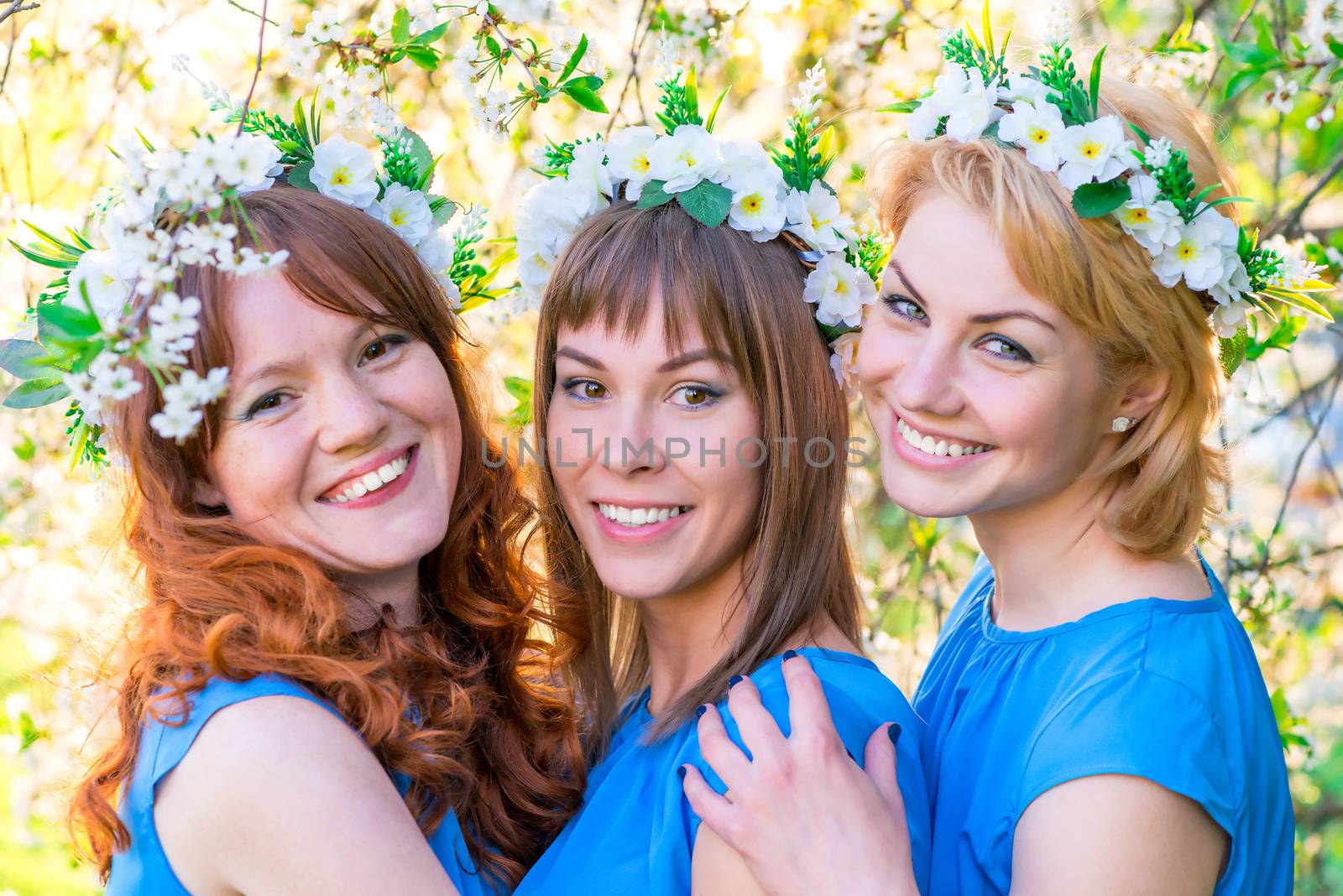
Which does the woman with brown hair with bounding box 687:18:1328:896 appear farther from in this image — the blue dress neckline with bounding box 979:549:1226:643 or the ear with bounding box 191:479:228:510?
the ear with bounding box 191:479:228:510

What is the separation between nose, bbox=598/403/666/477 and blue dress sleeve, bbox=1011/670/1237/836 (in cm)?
80

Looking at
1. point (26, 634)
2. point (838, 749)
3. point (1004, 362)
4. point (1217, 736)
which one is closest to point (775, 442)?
point (1004, 362)

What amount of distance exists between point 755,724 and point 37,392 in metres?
1.29

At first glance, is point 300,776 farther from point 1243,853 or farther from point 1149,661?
point 1243,853

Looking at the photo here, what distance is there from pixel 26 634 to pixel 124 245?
2852mm

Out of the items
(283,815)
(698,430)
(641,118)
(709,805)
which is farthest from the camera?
(641,118)

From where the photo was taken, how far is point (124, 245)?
5.20ft

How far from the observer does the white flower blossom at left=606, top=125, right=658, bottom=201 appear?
2230 millimetres

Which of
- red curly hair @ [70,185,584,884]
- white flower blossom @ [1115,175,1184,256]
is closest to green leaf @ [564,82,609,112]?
red curly hair @ [70,185,584,884]

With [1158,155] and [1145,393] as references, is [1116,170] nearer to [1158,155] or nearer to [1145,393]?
[1158,155]

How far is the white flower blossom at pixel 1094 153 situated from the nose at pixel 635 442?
0.83m

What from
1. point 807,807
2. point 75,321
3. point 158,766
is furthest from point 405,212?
point 807,807

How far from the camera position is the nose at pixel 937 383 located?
208cm

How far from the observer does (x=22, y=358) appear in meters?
1.90
